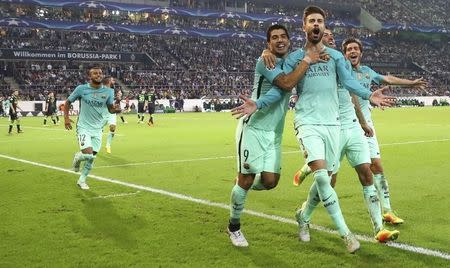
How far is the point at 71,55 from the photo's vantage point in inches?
2069

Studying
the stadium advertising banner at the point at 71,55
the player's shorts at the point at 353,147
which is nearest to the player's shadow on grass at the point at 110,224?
the player's shorts at the point at 353,147

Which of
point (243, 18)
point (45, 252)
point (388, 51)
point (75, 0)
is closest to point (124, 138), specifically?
point (45, 252)

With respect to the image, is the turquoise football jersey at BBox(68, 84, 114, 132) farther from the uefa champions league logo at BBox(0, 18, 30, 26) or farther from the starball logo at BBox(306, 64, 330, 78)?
the uefa champions league logo at BBox(0, 18, 30, 26)

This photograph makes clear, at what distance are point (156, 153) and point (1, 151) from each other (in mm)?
5258

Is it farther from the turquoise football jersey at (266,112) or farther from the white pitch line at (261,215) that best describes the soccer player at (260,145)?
the white pitch line at (261,215)

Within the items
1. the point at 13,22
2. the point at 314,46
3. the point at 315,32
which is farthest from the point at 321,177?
the point at 13,22

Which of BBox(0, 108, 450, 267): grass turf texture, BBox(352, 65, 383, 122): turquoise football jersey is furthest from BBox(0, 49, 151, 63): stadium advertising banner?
BBox(352, 65, 383, 122): turquoise football jersey

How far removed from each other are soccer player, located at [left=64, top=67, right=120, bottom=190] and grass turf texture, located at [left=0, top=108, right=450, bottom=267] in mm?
553

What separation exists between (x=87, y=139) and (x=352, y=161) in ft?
19.0

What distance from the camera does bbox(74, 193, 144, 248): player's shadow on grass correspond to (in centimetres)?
680

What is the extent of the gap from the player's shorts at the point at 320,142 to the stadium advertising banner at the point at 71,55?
4835 cm

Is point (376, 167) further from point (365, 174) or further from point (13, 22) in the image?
point (13, 22)

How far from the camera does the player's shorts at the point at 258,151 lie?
6359mm

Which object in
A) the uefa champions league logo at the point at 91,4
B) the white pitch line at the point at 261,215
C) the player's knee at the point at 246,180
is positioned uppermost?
the uefa champions league logo at the point at 91,4
